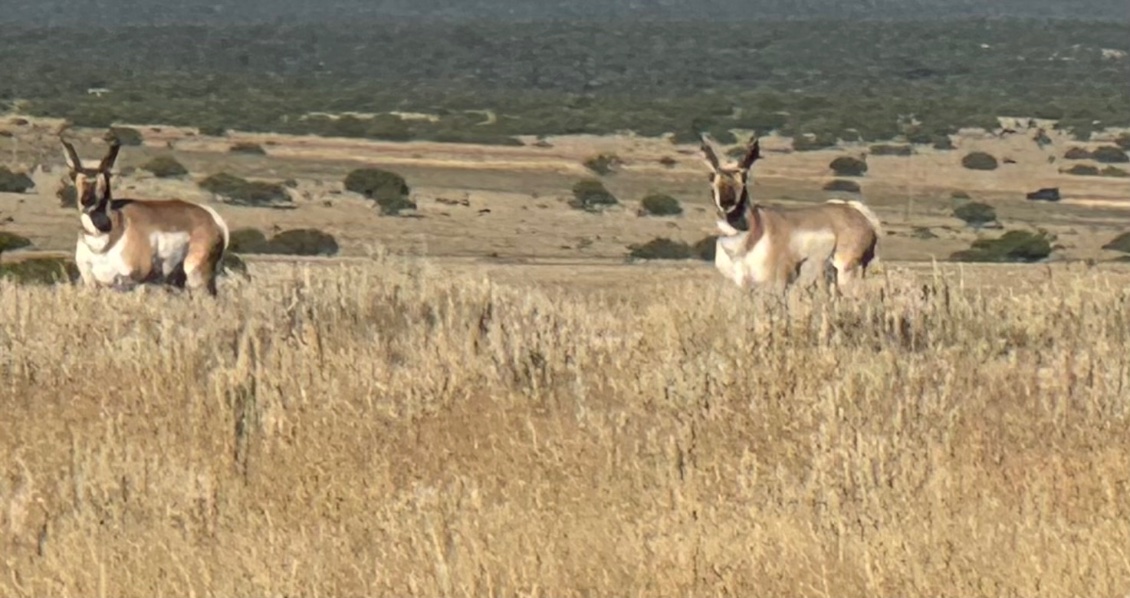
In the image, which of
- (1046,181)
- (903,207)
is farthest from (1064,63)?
(903,207)

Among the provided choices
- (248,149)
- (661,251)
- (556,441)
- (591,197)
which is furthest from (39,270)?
(248,149)

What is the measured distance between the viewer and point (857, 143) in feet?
175

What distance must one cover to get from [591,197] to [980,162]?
1612 centimetres

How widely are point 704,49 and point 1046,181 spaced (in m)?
89.5

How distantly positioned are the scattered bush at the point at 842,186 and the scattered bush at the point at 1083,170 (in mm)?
6254

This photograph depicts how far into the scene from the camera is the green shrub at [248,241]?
2407cm

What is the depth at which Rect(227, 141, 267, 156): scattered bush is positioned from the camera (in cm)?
4050

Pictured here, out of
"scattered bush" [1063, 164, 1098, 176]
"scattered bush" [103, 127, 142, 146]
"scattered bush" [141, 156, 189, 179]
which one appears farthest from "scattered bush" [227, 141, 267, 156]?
"scattered bush" [1063, 164, 1098, 176]

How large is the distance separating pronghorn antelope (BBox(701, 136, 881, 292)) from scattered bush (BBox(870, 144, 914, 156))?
3634 centimetres

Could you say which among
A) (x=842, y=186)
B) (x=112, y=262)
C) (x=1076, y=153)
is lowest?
(x=1076, y=153)

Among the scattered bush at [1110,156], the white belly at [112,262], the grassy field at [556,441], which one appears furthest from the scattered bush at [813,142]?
the grassy field at [556,441]

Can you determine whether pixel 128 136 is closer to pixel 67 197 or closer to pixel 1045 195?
pixel 67 197

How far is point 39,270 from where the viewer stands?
18031 mm

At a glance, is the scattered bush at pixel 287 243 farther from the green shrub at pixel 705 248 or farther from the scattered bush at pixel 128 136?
the scattered bush at pixel 128 136
